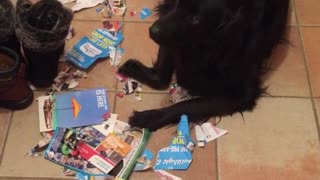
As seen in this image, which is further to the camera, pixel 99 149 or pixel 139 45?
pixel 139 45

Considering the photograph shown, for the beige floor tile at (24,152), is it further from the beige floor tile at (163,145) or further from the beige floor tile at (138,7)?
the beige floor tile at (138,7)

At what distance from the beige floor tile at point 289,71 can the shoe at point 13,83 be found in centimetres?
82

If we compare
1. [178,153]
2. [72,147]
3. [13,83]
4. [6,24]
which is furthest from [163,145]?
[6,24]

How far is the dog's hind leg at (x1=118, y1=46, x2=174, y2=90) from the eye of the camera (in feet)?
5.16

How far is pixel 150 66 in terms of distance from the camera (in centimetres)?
167

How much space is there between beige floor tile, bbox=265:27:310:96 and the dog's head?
45 cm

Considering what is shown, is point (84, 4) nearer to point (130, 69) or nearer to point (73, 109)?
point (130, 69)

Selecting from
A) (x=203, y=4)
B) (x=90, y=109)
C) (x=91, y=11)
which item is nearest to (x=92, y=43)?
(x=91, y=11)

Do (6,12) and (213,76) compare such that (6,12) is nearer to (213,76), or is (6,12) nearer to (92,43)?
(92,43)

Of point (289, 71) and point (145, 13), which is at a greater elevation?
point (145, 13)

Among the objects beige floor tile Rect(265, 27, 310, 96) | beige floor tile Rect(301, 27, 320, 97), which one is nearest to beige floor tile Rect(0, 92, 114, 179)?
beige floor tile Rect(265, 27, 310, 96)

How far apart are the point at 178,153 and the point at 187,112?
0.47 ft

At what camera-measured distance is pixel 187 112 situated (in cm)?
149

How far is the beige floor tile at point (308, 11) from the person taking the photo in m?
1.83
